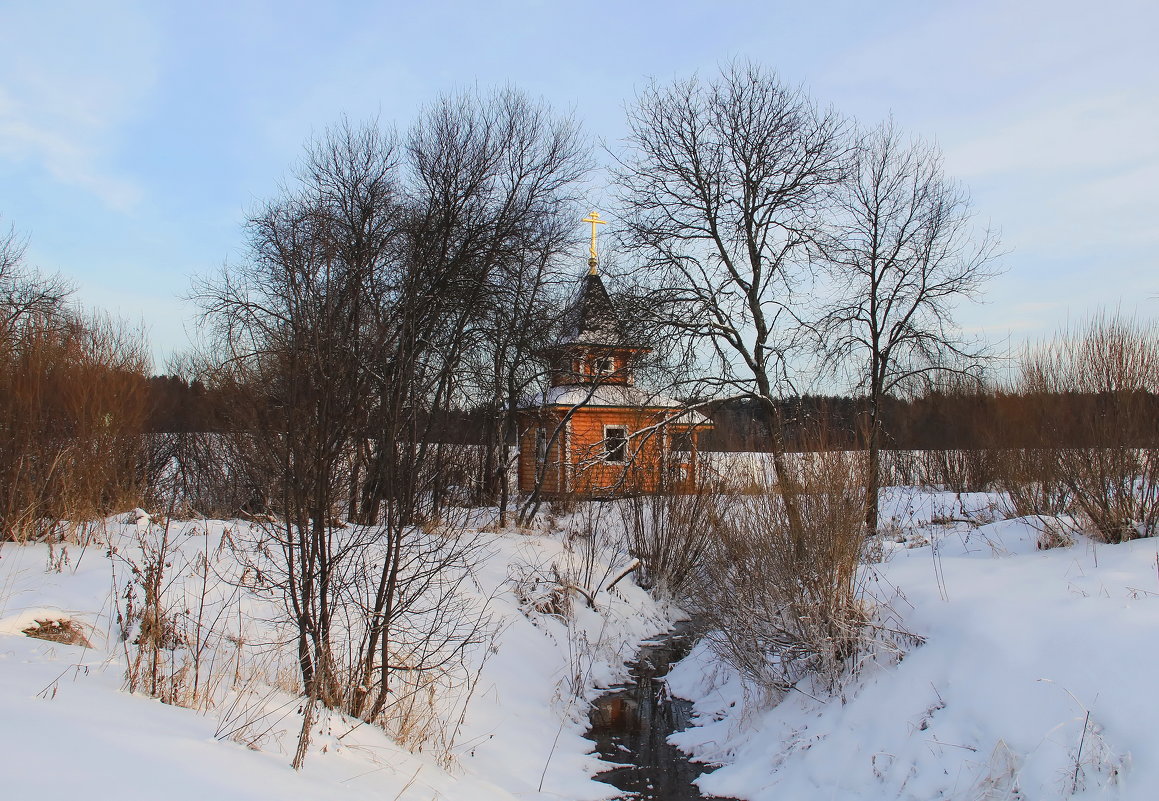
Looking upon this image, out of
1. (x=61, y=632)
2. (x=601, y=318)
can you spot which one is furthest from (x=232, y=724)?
(x=601, y=318)

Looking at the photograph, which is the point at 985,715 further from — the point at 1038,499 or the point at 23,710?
the point at 23,710

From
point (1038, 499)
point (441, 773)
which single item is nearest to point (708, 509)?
point (1038, 499)

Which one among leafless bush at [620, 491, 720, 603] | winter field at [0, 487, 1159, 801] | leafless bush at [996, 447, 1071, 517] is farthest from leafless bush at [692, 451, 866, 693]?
leafless bush at [620, 491, 720, 603]

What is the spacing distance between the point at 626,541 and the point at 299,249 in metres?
9.37

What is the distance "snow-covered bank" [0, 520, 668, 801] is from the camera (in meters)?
2.70

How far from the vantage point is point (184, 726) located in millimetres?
3504

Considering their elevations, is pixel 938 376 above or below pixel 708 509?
above

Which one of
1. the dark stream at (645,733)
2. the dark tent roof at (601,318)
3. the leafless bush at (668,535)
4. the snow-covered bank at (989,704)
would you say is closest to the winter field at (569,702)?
the snow-covered bank at (989,704)

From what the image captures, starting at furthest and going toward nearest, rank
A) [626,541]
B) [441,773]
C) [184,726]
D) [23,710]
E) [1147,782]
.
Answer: [626,541], [441,773], [1147,782], [184,726], [23,710]

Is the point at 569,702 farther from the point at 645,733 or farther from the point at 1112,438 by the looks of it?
the point at 1112,438

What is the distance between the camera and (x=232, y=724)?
387 cm

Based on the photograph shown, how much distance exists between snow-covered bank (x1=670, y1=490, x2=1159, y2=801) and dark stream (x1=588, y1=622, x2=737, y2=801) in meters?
0.28

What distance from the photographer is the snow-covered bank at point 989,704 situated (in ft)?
14.0

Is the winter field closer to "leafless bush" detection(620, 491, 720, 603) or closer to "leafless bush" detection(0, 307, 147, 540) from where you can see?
"leafless bush" detection(0, 307, 147, 540)
